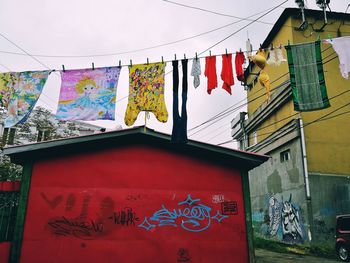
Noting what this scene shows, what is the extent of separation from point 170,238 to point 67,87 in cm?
551

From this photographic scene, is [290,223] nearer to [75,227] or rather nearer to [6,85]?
[75,227]

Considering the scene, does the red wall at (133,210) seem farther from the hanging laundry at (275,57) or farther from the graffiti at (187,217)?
the hanging laundry at (275,57)

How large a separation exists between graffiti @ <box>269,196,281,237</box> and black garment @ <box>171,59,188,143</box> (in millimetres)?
12531

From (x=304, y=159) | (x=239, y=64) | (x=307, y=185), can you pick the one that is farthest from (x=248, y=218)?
(x=304, y=159)

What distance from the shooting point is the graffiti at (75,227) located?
8.18 m

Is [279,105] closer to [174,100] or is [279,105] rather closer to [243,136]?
[243,136]

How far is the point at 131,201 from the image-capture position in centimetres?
858

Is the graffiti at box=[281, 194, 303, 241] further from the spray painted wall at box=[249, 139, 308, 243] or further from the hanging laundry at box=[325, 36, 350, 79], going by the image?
the hanging laundry at box=[325, 36, 350, 79]

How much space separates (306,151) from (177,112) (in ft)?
33.6

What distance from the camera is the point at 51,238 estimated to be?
8.11 metres

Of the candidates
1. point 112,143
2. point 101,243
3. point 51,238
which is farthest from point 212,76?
point 51,238

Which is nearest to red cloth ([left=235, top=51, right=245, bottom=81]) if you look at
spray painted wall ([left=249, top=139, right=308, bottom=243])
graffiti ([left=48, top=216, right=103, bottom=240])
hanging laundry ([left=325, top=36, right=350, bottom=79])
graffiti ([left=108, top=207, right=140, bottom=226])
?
hanging laundry ([left=325, top=36, right=350, bottom=79])

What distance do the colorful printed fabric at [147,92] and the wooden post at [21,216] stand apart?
10.7 feet

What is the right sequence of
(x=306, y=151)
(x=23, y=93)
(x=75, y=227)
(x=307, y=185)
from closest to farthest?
1. (x=75, y=227)
2. (x=23, y=93)
3. (x=307, y=185)
4. (x=306, y=151)
